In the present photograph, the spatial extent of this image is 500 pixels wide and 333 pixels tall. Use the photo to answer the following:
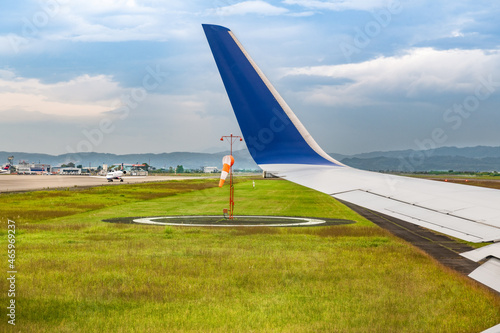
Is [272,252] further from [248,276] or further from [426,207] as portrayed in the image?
[426,207]

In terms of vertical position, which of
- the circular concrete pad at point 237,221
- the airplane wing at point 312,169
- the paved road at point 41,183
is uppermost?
the airplane wing at point 312,169

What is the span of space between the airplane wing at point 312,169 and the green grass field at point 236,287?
560 cm

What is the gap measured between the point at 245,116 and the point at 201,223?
2968 cm

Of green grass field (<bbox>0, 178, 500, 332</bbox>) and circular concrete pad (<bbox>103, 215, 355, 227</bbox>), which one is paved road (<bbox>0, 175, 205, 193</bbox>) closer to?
circular concrete pad (<bbox>103, 215, 355, 227</bbox>)

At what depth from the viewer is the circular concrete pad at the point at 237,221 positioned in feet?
117

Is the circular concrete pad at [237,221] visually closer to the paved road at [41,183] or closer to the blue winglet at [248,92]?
the blue winglet at [248,92]

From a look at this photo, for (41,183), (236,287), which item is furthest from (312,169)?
(41,183)

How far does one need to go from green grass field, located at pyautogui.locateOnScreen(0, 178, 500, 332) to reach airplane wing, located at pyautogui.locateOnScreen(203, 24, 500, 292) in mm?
5602

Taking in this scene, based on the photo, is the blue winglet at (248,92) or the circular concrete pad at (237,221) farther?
the circular concrete pad at (237,221)

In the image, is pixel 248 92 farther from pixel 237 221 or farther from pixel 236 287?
pixel 237 221

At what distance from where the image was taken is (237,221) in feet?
123

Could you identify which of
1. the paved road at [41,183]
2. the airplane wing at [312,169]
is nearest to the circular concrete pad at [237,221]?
the airplane wing at [312,169]

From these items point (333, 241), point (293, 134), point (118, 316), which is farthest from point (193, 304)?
point (333, 241)

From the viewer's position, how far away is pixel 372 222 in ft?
130
